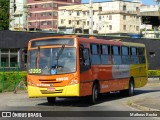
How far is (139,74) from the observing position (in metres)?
29.1

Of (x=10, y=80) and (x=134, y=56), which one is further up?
(x=134, y=56)

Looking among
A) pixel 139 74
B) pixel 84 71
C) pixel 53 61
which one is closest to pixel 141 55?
pixel 139 74

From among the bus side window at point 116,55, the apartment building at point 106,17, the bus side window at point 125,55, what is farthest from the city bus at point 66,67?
the apartment building at point 106,17

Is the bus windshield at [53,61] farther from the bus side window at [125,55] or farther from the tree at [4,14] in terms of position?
the tree at [4,14]

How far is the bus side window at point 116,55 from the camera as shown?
2484cm

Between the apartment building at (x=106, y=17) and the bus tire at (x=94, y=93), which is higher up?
the apartment building at (x=106, y=17)

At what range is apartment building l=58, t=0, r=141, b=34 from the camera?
434 ft

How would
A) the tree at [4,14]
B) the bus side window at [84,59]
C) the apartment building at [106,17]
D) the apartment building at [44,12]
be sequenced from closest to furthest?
the bus side window at [84,59], the tree at [4,14], the apartment building at [106,17], the apartment building at [44,12]

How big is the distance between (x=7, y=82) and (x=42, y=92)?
13.7 m

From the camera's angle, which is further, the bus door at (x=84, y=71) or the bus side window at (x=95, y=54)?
the bus side window at (x=95, y=54)

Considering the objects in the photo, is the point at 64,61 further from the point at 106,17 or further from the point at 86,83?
the point at 106,17

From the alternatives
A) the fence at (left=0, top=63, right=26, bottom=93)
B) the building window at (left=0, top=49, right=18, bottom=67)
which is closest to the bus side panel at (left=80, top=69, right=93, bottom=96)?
the fence at (left=0, top=63, right=26, bottom=93)

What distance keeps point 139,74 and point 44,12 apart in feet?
386

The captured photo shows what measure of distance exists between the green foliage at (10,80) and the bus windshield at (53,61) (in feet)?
38.8
